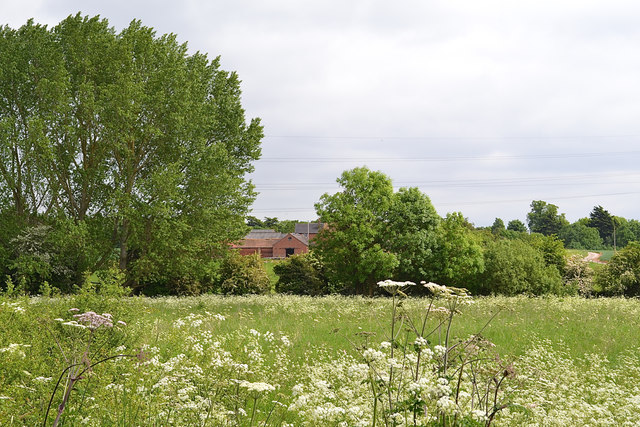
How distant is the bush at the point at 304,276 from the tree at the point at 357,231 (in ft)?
5.87

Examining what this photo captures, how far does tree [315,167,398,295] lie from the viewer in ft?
98.3

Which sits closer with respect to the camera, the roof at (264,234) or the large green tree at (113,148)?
the large green tree at (113,148)

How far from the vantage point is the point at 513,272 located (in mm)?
33875

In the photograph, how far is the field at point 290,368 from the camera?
4.29m

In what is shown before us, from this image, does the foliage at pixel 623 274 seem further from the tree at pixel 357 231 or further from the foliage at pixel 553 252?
the tree at pixel 357 231

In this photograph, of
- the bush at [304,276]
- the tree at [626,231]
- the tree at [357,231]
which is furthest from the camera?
the tree at [626,231]

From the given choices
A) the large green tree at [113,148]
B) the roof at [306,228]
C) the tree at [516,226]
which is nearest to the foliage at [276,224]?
the roof at [306,228]

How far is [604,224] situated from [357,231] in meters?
105

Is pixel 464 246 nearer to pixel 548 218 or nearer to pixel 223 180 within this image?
pixel 223 180

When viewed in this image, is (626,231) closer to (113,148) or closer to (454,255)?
(454,255)

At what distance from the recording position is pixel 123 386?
4.60 meters

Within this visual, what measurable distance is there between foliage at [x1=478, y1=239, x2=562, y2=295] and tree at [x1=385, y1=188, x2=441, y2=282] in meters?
4.82

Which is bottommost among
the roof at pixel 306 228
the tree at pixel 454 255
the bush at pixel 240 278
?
the bush at pixel 240 278

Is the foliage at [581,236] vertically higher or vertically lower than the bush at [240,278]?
higher
